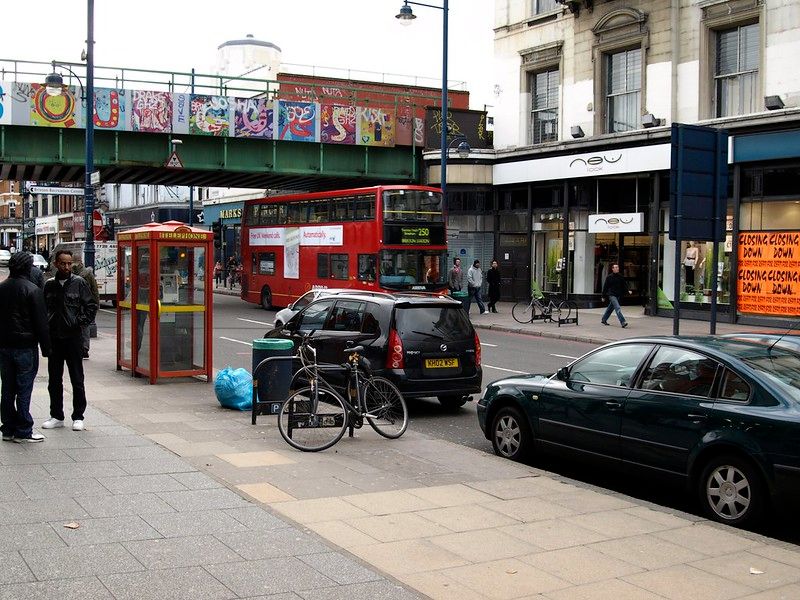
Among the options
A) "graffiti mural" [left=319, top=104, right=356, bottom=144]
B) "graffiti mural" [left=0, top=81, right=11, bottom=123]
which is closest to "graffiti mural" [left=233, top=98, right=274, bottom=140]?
"graffiti mural" [left=319, top=104, right=356, bottom=144]

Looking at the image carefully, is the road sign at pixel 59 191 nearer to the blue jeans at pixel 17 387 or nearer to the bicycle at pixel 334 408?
the blue jeans at pixel 17 387

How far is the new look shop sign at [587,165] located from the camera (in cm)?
2889

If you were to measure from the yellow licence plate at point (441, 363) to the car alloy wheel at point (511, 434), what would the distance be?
89.3 inches

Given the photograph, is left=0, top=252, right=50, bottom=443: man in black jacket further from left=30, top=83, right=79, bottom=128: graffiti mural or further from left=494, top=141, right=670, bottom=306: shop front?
left=494, top=141, right=670, bottom=306: shop front

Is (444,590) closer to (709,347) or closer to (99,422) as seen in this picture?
(709,347)

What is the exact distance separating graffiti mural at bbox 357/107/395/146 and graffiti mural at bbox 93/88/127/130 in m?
8.91

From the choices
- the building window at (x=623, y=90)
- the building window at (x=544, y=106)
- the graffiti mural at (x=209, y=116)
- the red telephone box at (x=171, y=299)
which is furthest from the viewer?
the building window at (x=544, y=106)

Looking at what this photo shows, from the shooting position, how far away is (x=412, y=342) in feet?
37.7

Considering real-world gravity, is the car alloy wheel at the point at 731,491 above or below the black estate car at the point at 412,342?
below

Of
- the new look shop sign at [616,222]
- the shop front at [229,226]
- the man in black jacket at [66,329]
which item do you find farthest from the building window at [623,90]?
the shop front at [229,226]

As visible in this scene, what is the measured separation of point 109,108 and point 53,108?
1.78 metres

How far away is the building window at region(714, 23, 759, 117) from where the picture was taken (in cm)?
2620

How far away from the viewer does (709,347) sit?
762cm

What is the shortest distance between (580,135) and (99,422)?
978 inches
